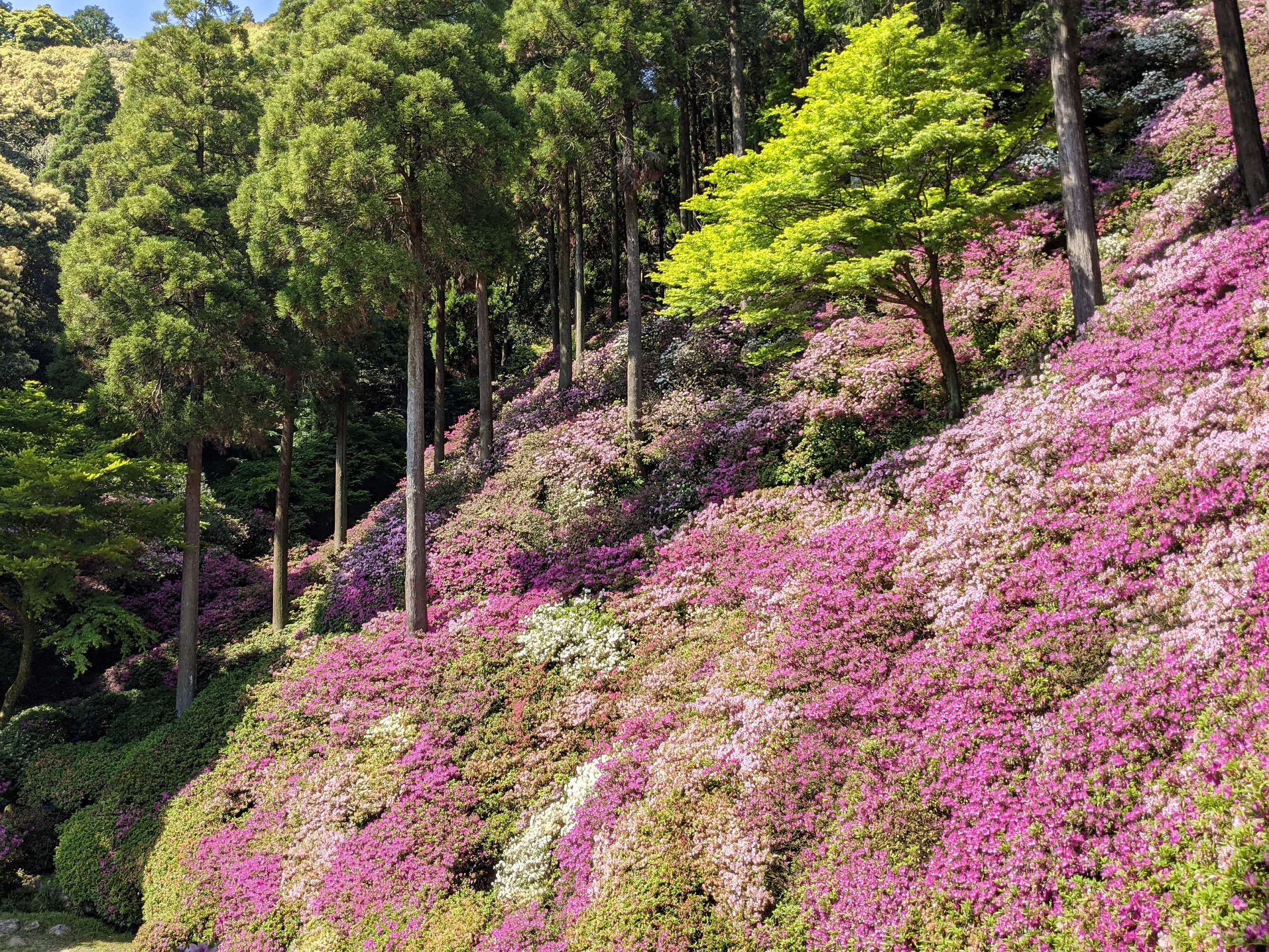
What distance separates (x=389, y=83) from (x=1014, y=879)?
15921 millimetres

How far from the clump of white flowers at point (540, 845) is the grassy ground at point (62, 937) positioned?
7493 mm

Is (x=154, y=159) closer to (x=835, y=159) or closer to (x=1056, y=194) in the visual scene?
(x=835, y=159)

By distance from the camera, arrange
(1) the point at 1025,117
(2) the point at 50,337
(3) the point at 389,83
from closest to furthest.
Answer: (3) the point at 389,83
(1) the point at 1025,117
(2) the point at 50,337

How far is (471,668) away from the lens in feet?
42.7

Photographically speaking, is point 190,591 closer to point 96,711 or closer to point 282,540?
point 282,540

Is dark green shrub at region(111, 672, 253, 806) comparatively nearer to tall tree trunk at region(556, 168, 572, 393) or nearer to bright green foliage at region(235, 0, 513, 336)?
bright green foliage at region(235, 0, 513, 336)

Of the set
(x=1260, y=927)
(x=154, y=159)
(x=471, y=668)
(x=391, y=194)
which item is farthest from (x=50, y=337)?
(x=1260, y=927)

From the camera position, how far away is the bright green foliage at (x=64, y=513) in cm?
1612

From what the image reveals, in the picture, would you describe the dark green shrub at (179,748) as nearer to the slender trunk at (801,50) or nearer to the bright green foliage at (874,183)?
the bright green foliage at (874,183)

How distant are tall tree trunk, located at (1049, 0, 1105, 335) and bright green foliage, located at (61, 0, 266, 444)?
55.5ft

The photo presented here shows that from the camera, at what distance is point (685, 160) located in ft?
90.8

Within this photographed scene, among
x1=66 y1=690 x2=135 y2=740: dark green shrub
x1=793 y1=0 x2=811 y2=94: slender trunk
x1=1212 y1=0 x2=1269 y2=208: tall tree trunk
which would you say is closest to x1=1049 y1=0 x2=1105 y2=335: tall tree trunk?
x1=1212 y1=0 x2=1269 y2=208: tall tree trunk

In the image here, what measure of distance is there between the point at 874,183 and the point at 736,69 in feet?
35.6

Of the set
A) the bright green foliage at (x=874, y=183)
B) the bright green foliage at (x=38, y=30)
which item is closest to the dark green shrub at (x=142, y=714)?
the bright green foliage at (x=874, y=183)
